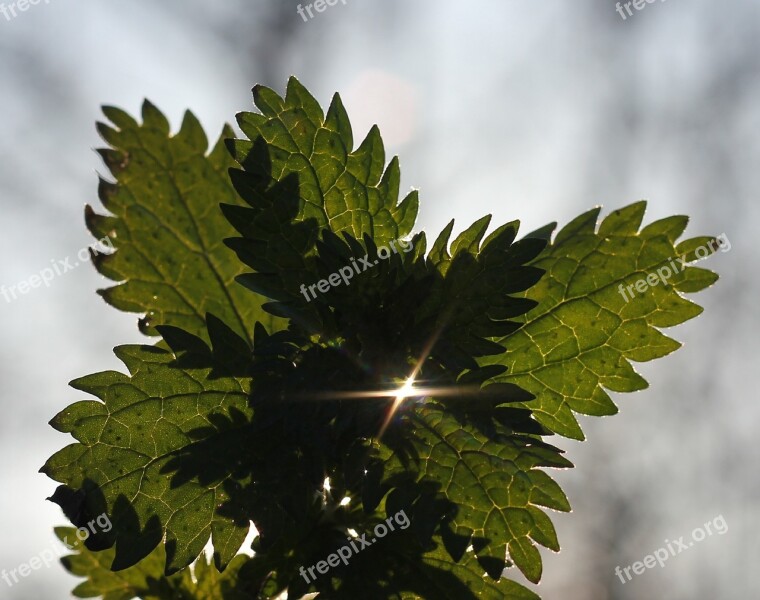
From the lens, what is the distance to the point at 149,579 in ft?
7.67

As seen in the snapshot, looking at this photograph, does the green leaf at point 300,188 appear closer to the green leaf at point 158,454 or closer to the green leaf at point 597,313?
the green leaf at point 158,454

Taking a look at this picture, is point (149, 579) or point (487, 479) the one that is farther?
point (149, 579)

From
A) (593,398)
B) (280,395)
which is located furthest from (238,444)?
(593,398)

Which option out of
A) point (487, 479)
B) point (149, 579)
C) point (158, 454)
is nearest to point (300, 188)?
point (158, 454)

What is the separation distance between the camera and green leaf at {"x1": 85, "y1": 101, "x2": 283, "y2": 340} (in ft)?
7.24

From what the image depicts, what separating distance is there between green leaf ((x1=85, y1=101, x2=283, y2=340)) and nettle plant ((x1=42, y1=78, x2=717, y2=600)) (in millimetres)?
161

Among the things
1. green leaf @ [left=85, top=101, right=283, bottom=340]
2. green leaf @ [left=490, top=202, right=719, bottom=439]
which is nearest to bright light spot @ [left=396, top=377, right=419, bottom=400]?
green leaf @ [left=490, top=202, right=719, bottom=439]

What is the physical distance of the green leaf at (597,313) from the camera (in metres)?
2.07

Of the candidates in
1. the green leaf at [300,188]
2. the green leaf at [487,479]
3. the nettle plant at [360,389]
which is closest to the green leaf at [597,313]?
the nettle plant at [360,389]

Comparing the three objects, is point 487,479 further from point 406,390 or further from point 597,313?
point 597,313

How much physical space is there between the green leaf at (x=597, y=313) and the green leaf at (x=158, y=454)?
2.52 feet

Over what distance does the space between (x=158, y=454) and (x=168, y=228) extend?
77 cm

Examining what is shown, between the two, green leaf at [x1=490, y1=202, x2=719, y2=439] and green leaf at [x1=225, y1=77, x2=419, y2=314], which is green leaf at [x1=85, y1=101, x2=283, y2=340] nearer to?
green leaf at [x1=225, y1=77, x2=419, y2=314]

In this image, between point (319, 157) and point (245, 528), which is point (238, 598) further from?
point (319, 157)
